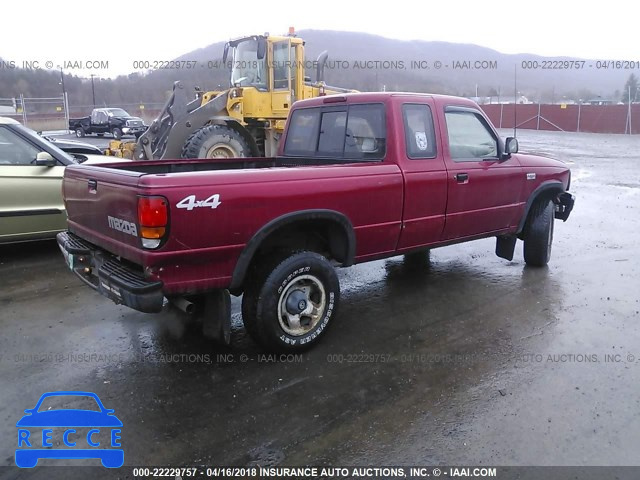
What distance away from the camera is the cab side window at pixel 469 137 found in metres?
4.95

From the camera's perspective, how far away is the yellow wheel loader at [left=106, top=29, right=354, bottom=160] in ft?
35.6

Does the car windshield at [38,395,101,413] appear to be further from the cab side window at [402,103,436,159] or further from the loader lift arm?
the loader lift arm

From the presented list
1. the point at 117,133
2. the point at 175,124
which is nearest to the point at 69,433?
the point at 175,124

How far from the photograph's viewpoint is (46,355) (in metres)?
3.92

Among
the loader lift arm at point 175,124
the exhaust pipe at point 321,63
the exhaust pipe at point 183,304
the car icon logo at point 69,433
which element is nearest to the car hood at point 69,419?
the car icon logo at point 69,433

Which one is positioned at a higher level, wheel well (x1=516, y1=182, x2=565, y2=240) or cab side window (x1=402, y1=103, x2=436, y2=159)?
cab side window (x1=402, y1=103, x2=436, y2=159)

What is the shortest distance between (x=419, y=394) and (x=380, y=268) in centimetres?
284

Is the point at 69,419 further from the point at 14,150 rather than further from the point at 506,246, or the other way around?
the point at 506,246

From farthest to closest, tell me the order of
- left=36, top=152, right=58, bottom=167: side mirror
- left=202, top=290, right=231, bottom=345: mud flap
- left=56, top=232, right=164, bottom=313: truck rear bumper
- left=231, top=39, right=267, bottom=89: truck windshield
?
left=231, top=39, right=267, bottom=89: truck windshield → left=36, top=152, right=58, bottom=167: side mirror → left=202, top=290, right=231, bottom=345: mud flap → left=56, top=232, right=164, bottom=313: truck rear bumper

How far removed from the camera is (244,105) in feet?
38.3

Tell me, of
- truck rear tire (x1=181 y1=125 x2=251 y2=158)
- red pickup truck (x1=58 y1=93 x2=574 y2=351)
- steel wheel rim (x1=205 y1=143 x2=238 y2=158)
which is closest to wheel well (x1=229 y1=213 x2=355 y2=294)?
red pickup truck (x1=58 y1=93 x2=574 y2=351)

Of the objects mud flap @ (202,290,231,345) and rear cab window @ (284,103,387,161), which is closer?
mud flap @ (202,290,231,345)

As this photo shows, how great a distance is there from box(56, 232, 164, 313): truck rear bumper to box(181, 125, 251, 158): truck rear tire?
6084mm

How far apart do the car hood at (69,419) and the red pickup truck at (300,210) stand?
2.25 ft
